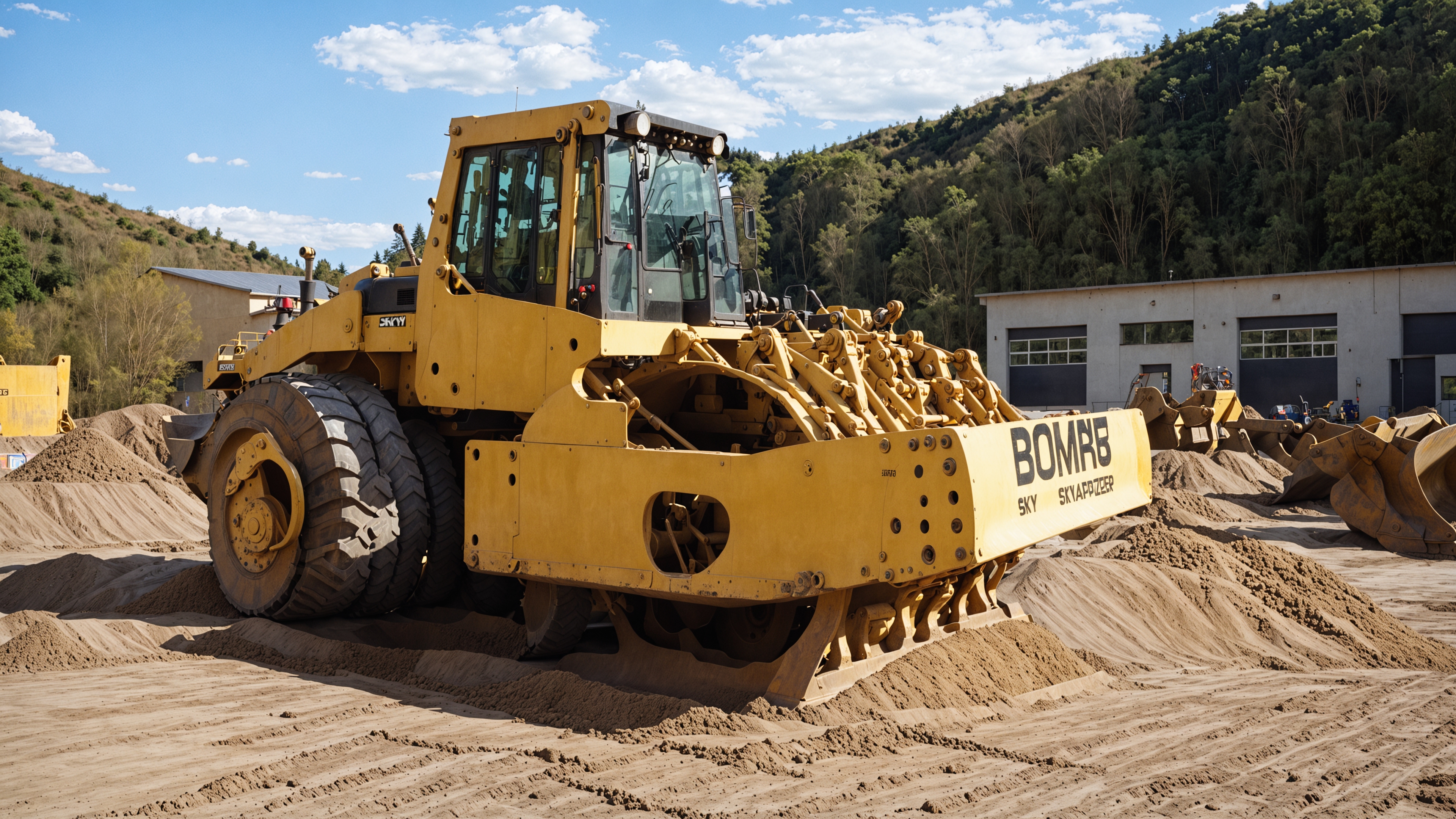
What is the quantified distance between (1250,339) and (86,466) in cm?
3388

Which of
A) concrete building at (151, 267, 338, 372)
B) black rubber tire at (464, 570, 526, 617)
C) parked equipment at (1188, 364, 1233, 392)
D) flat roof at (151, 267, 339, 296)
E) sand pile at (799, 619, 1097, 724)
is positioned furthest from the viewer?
flat roof at (151, 267, 339, 296)

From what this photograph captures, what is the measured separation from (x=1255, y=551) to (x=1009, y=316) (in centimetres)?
3283

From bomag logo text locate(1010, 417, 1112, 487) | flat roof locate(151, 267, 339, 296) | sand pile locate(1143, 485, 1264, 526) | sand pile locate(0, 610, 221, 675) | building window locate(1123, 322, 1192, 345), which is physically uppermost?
flat roof locate(151, 267, 339, 296)

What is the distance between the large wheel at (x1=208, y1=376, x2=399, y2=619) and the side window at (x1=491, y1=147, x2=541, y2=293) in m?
1.38

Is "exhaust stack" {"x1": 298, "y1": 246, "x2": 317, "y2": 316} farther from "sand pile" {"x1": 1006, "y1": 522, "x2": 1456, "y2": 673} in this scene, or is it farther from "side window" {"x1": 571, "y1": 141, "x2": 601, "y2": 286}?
"sand pile" {"x1": 1006, "y1": 522, "x2": 1456, "y2": 673}

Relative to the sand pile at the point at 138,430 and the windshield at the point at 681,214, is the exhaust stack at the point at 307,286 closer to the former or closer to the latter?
the windshield at the point at 681,214

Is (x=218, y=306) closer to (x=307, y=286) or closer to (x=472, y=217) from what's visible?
(x=307, y=286)

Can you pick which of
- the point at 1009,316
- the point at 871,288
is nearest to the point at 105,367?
the point at 1009,316

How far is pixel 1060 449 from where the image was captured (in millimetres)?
5840

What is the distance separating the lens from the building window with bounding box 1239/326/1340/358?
34.1 m

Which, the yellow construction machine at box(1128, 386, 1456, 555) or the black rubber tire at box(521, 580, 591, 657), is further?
the yellow construction machine at box(1128, 386, 1456, 555)

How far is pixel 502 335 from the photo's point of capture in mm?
6613

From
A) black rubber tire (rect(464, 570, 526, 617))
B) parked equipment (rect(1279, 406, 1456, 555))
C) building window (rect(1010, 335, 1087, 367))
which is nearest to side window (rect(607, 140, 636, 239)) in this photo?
black rubber tire (rect(464, 570, 526, 617))

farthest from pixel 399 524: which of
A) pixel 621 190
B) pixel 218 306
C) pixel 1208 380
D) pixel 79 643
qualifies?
pixel 218 306
